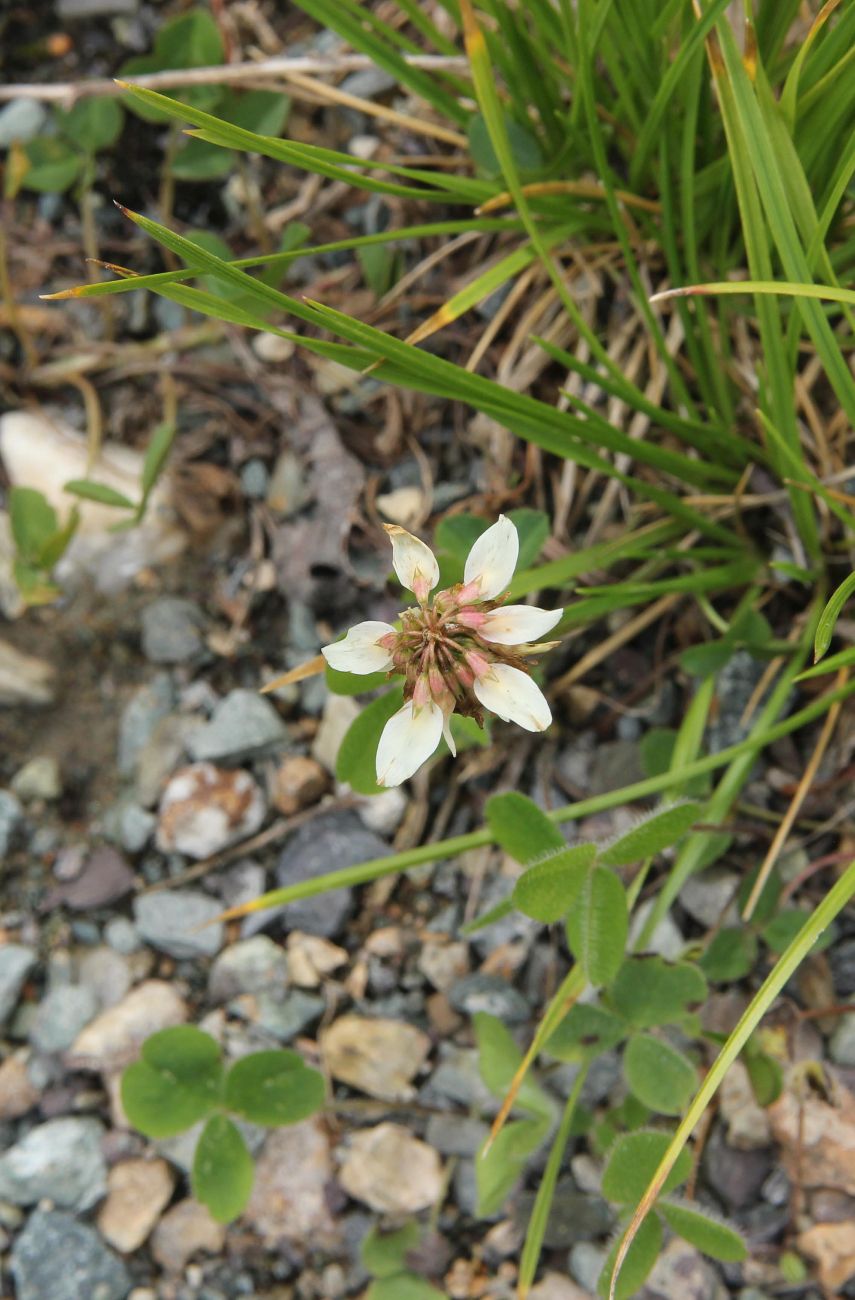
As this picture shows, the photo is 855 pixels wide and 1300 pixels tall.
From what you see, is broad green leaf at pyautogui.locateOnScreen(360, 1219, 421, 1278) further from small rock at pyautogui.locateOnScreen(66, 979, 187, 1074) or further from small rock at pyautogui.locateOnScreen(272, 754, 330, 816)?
small rock at pyautogui.locateOnScreen(272, 754, 330, 816)

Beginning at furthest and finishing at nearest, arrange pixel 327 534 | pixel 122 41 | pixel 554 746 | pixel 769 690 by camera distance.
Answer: pixel 122 41 → pixel 327 534 → pixel 554 746 → pixel 769 690

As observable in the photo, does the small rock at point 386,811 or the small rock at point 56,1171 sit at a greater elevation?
the small rock at point 386,811

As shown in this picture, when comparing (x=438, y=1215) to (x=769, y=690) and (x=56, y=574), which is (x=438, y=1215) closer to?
(x=769, y=690)

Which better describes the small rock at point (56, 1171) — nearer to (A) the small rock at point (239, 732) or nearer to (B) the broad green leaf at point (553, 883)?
(A) the small rock at point (239, 732)

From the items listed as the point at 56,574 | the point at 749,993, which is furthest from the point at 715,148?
the point at 56,574

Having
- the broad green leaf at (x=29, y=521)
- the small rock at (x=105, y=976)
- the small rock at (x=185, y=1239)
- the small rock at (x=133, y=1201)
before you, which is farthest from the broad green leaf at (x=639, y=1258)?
the broad green leaf at (x=29, y=521)

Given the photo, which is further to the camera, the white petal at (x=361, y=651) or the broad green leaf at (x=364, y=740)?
the broad green leaf at (x=364, y=740)
